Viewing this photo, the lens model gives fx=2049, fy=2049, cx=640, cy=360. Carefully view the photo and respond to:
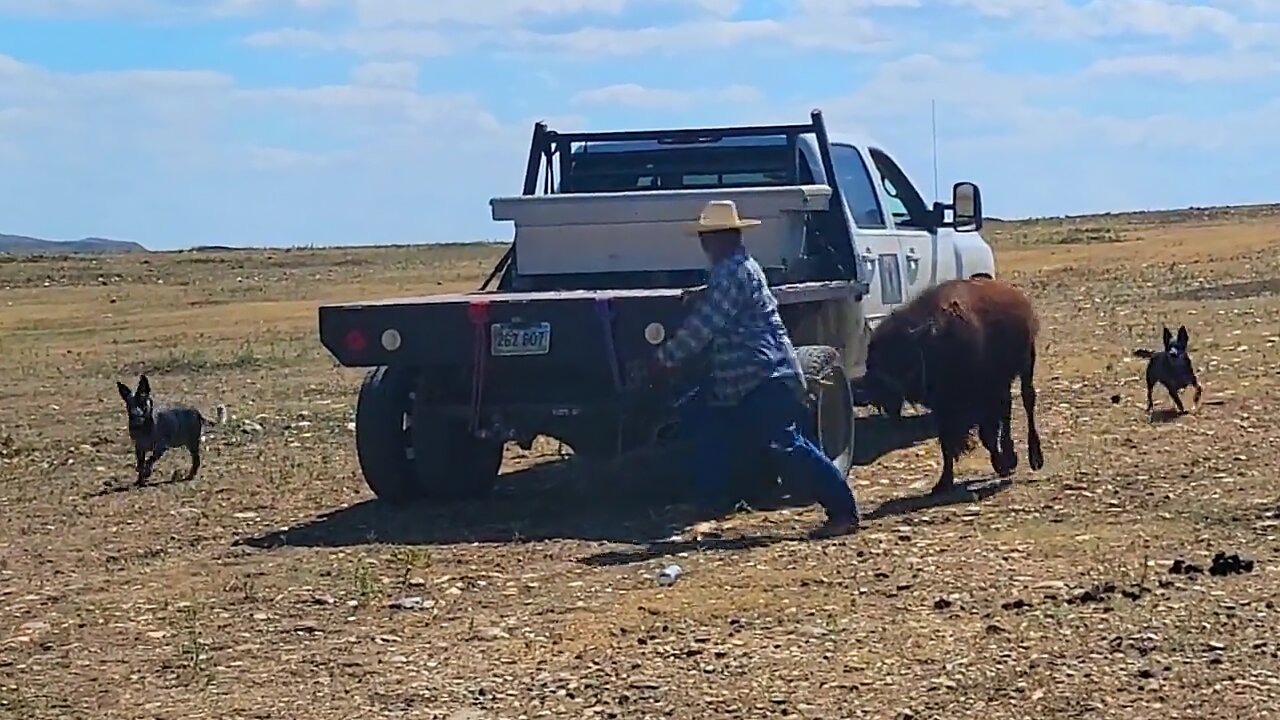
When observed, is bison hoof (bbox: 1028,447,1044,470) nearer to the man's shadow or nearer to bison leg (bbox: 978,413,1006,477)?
bison leg (bbox: 978,413,1006,477)

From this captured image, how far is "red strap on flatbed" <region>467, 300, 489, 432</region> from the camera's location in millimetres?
10508

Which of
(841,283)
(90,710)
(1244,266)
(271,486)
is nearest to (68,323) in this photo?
(1244,266)

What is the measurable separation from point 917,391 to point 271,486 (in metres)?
4.23

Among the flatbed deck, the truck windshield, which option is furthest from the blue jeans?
the truck windshield

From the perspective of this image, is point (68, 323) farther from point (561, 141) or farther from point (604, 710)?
point (604, 710)

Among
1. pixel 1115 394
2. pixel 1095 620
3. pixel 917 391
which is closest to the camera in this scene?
pixel 1095 620

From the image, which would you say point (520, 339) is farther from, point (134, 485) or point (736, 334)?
point (134, 485)

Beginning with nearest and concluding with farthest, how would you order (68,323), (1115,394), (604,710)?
(604,710), (1115,394), (68,323)

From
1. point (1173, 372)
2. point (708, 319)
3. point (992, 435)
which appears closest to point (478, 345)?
point (708, 319)

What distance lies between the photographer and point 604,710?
6711 mm

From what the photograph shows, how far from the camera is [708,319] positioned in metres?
9.75

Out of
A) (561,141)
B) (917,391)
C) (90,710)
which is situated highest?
(561,141)

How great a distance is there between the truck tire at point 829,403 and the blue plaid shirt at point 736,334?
2.24 feet

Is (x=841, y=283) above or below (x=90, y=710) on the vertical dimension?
above
